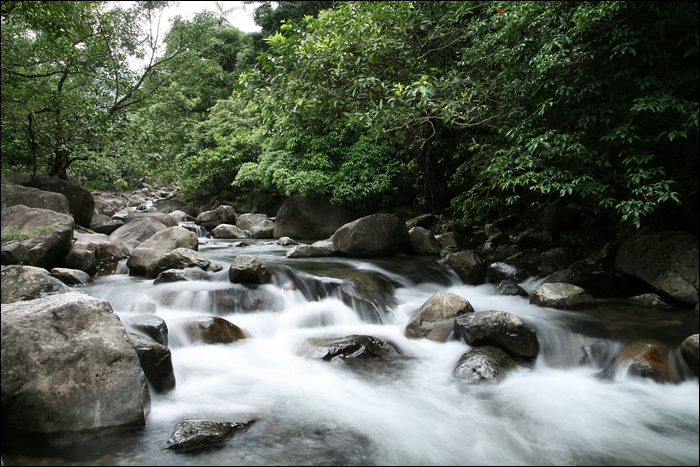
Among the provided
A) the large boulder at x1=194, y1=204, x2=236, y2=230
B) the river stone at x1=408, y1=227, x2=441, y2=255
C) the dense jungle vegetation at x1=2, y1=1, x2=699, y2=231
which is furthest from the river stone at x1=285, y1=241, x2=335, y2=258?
the large boulder at x1=194, y1=204, x2=236, y2=230

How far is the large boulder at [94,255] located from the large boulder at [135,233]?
0.53 meters

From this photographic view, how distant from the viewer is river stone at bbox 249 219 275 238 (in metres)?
15.5

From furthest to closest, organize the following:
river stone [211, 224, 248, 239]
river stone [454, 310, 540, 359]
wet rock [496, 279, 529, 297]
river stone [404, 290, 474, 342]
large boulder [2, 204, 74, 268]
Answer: river stone [211, 224, 248, 239]
wet rock [496, 279, 529, 297]
large boulder [2, 204, 74, 268]
river stone [404, 290, 474, 342]
river stone [454, 310, 540, 359]

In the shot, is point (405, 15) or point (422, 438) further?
point (405, 15)

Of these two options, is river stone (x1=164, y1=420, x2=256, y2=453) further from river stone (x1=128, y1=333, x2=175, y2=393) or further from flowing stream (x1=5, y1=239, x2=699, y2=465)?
river stone (x1=128, y1=333, x2=175, y2=393)

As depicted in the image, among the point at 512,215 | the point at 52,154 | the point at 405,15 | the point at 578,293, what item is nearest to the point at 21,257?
the point at 52,154

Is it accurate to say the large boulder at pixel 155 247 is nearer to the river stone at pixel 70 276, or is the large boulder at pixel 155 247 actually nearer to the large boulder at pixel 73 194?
the river stone at pixel 70 276

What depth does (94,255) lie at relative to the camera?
310 inches

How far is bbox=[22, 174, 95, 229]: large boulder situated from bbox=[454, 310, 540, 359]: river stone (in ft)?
→ 33.2

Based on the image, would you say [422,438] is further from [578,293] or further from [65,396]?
[578,293]

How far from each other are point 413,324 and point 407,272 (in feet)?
8.87

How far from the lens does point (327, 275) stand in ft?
25.5

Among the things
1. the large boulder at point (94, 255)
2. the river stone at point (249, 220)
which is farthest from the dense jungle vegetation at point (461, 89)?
the river stone at point (249, 220)

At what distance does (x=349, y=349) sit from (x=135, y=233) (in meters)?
7.19
